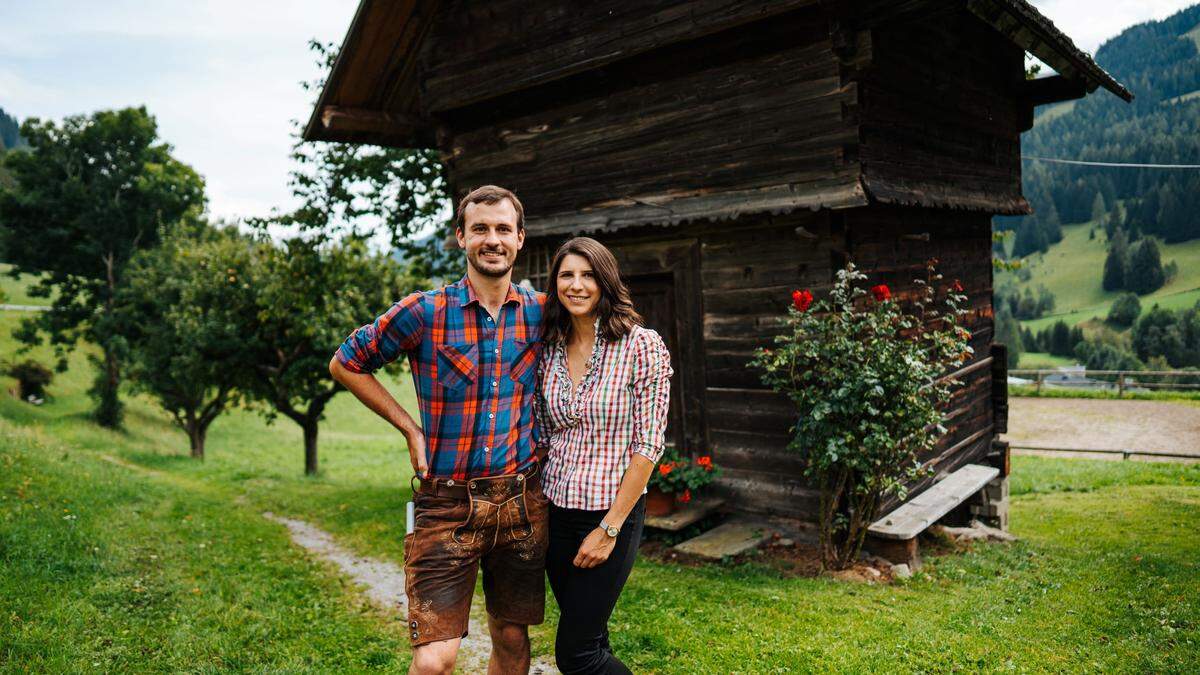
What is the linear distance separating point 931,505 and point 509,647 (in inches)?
229

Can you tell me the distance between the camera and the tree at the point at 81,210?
29.8 meters

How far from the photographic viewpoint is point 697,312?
315 inches

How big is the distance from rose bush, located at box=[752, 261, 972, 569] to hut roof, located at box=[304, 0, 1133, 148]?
8.86 ft

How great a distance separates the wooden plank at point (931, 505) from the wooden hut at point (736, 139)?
0.95 feet

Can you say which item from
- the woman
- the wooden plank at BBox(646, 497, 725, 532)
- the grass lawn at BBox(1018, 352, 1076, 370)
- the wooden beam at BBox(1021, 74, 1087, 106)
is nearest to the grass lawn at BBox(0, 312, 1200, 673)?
the wooden plank at BBox(646, 497, 725, 532)

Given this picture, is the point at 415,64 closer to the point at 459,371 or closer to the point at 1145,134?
the point at 459,371

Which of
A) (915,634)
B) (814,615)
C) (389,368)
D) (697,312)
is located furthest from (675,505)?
(389,368)

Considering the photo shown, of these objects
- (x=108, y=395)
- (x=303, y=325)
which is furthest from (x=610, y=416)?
(x=108, y=395)

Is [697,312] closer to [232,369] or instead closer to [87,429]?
[232,369]

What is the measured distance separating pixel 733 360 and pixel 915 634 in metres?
3.26

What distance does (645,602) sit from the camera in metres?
5.75

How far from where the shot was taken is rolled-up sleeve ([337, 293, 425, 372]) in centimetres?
304

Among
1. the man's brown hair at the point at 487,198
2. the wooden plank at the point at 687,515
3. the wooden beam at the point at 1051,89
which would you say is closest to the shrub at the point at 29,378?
the wooden plank at the point at 687,515

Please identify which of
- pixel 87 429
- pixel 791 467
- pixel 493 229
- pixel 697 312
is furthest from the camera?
pixel 87 429
